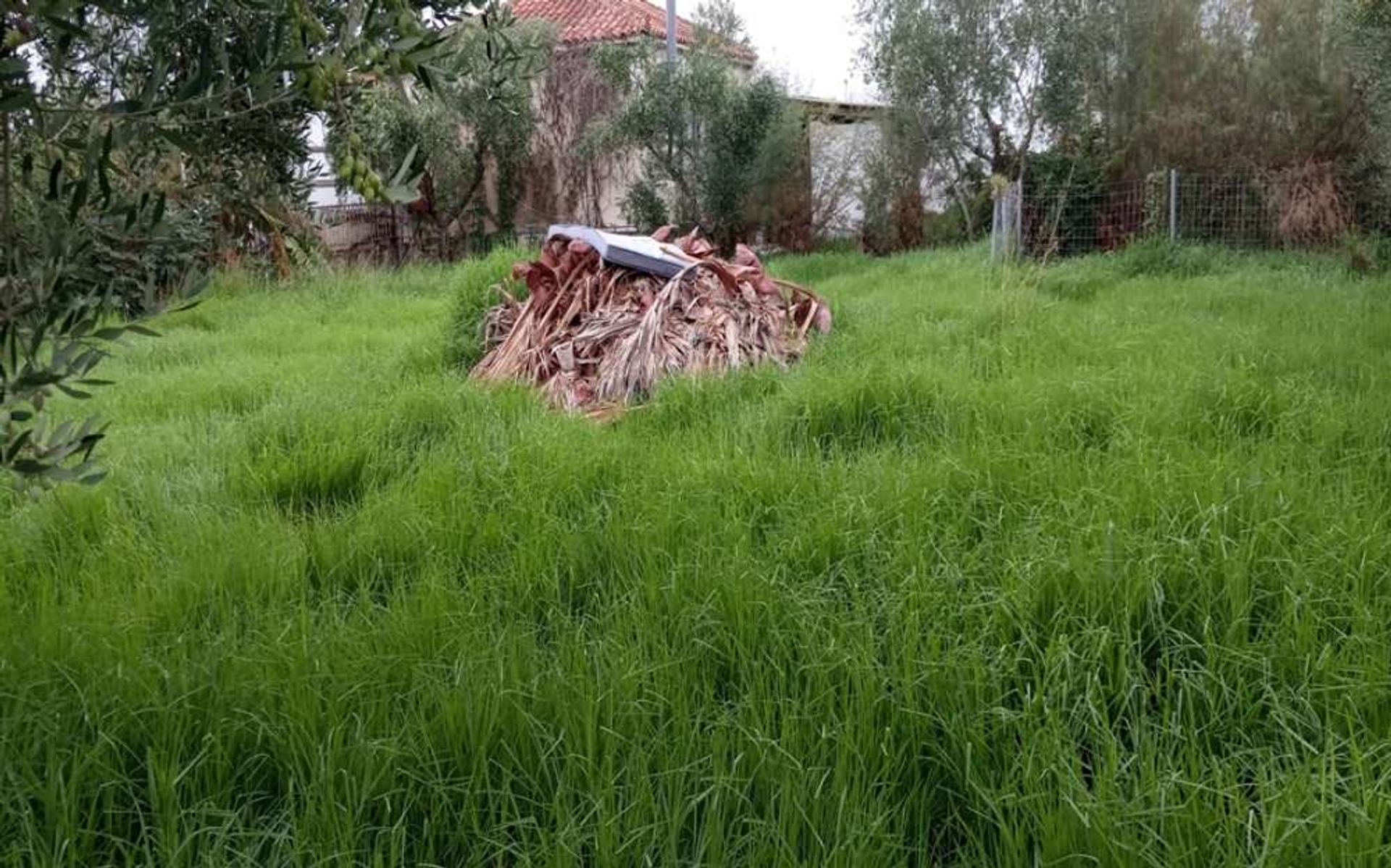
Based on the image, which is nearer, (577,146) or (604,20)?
(577,146)

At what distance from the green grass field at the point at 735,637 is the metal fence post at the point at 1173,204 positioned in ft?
32.4

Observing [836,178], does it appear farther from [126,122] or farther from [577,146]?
[126,122]

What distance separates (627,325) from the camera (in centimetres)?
615

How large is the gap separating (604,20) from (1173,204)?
13.0 meters

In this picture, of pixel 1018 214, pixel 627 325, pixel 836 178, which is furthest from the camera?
pixel 836 178

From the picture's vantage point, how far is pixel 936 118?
53.5ft

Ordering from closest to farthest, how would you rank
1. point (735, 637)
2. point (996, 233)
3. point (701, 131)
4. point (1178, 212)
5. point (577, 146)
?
point (735, 637)
point (996, 233)
point (1178, 212)
point (701, 131)
point (577, 146)

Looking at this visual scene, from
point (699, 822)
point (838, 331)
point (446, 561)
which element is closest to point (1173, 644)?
point (699, 822)

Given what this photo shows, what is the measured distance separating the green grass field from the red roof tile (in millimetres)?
15599

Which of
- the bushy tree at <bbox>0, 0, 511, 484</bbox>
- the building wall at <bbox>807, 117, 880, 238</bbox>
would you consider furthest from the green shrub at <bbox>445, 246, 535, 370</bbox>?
the building wall at <bbox>807, 117, 880, 238</bbox>

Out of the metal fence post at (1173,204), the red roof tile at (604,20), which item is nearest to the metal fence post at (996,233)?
the metal fence post at (1173,204)

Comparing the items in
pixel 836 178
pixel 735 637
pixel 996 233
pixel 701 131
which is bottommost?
pixel 735 637

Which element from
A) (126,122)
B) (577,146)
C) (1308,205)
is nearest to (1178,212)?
(1308,205)

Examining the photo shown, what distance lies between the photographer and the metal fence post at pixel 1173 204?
1357cm
